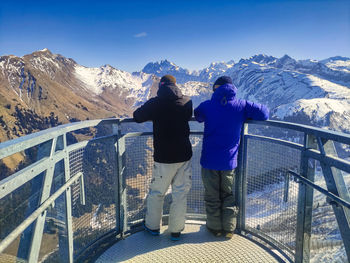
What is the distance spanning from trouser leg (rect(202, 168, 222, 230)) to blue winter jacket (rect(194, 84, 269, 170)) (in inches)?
6.1

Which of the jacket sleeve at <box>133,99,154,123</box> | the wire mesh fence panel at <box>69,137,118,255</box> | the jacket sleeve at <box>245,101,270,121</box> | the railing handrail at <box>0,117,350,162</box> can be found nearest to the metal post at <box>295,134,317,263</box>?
the railing handrail at <box>0,117,350,162</box>

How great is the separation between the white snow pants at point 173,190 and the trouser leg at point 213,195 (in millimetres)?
274

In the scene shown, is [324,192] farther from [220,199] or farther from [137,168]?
[137,168]

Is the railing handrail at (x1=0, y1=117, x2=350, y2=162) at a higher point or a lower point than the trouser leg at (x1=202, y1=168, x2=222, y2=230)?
higher

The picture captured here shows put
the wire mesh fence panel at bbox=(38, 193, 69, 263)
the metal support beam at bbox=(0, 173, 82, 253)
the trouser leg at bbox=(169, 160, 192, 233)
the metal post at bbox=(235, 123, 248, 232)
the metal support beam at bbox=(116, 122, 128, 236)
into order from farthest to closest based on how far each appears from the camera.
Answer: the metal post at bbox=(235, 123, 248, 232) < the metal support beam at bbox=(116, 122, 128, 236) < the trouser leg at bbox=(169, 160, 192, 233) < the wire mesh fence panel at bbox=(38, 193, 69, 263) < the metal support beam at bbox=(0, 173, 82, 253)

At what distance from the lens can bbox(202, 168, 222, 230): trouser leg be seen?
12.7 feet

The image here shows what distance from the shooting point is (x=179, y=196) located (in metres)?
3.84

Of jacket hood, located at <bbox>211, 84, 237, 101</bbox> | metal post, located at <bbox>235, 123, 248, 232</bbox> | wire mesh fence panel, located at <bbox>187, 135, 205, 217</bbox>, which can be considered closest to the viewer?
jacket hood, located at <bbox>211, 84, 237, 101</bbox>

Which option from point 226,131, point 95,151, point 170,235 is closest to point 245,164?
point 226,131

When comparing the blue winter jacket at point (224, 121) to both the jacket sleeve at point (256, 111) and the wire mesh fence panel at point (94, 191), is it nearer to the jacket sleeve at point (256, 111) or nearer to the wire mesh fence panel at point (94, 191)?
the jacket sleeve at point (256, 111)

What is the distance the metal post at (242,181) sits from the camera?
408cm

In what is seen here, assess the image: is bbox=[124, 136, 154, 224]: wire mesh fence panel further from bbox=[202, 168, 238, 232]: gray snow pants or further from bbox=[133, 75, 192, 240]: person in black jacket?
bbox=[202, 168, 238, 232]: gray snow pants

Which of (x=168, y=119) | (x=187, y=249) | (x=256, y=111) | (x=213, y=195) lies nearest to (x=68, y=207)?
(x=168, y=119)

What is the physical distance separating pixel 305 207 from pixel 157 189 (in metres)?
1.95
